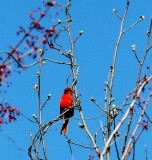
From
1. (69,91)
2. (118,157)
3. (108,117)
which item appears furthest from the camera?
(69,91)

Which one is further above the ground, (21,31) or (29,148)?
(29,148)

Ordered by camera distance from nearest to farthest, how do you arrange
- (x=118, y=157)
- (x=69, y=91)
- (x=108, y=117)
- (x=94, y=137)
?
(x=118, y=157), (x=108, y=117), (x=94, y=137), (x=69, y=91)

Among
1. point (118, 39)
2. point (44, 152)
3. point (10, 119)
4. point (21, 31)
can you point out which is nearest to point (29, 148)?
point (44, 152)

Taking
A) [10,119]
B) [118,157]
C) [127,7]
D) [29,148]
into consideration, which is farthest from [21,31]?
[127,7]

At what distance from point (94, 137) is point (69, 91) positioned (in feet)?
4.90

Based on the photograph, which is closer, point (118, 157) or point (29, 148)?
point (118, 157)

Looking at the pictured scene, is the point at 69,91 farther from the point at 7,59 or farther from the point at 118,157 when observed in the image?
the point at 7,59

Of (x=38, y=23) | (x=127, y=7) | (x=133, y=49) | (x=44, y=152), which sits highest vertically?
(x=127, y=7)

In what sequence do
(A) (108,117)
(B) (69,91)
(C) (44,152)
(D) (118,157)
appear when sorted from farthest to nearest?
(B) (69,91) → (A) (108,117) → (C) (44,152) → (D) (118,157)

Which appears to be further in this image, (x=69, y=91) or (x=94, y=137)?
(x=69, y=91)

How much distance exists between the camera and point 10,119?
6.82ft

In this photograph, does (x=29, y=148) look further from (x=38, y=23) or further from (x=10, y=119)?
(x=38, y=23)

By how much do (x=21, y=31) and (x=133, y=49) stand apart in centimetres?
264

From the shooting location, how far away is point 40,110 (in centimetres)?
404
